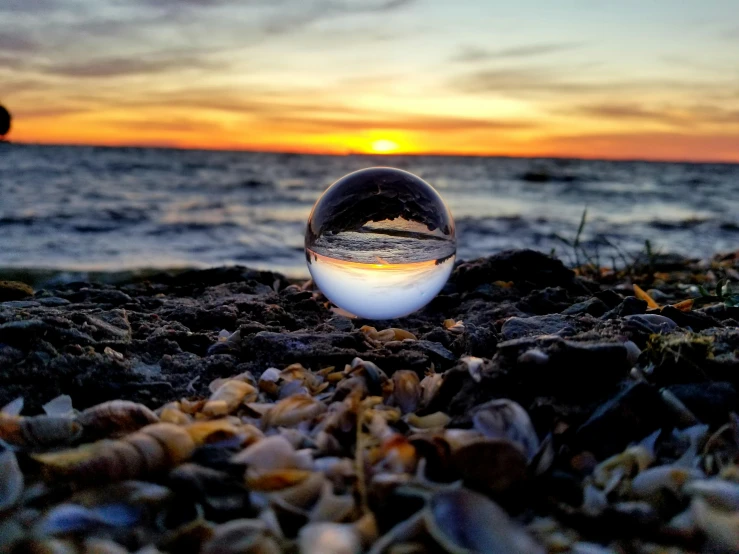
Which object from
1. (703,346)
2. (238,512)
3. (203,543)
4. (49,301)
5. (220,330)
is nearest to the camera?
(203,543)

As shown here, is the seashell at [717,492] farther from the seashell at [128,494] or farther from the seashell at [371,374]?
the seashell at [128,494]

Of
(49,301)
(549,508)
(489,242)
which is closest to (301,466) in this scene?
(549,508)

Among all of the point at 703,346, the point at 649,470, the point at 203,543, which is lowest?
the point at 203,543

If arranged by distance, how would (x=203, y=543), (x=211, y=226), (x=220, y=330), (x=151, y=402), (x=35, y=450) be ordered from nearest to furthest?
(x=203, y=543)
(x=35, y=450)
(x=151, y=402)
(x=220, y=330)
(x=211, y=226)

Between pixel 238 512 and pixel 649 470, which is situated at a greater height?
pixel 649 470

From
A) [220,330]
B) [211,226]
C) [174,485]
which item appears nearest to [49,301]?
[220,330]

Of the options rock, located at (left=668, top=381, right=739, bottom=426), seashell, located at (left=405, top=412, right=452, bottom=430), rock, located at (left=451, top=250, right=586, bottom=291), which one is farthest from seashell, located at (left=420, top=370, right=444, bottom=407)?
rock, located at (left=451, top=250, right=586, bottom=291)

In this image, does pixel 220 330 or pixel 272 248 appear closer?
pixel 220 330

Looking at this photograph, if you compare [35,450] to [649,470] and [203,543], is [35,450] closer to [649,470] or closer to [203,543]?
[203,543]
